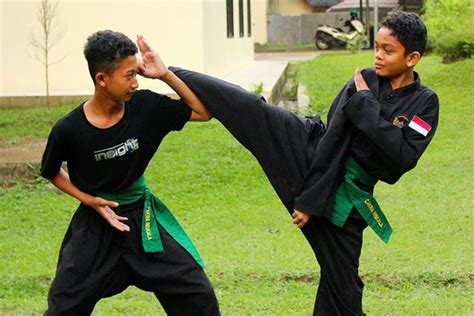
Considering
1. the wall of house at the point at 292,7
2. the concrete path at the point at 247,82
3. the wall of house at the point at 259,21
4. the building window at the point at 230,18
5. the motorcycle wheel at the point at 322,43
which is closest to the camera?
the concrete path at the point at 247,82

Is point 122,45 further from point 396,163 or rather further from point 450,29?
point 450,29

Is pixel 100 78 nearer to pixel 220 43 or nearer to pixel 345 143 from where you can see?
pixel 345 143

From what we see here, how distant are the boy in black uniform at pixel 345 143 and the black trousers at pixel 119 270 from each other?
0.52 meters

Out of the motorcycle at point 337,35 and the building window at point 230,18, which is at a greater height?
the building window at point 230,18

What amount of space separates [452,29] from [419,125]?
15.0 meters

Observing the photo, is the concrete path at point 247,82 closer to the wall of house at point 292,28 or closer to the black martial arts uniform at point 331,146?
the black martial arts uniform at point 331,146

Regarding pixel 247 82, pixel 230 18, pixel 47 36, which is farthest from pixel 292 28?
pixel 47 36

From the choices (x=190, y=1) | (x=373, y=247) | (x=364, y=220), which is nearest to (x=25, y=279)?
(x=373, y=247)

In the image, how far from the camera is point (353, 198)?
4289mm

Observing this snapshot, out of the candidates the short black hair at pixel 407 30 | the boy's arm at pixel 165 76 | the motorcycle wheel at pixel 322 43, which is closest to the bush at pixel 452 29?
the motorcycle wheel at pixel 322 43

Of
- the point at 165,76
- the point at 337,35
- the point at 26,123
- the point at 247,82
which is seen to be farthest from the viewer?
the point at 337,35

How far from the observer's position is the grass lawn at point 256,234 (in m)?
6.02

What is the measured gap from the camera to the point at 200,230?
7852 millimetres

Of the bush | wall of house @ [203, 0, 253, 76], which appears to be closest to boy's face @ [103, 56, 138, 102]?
wall of house @ [203, 0, 253, 76]
